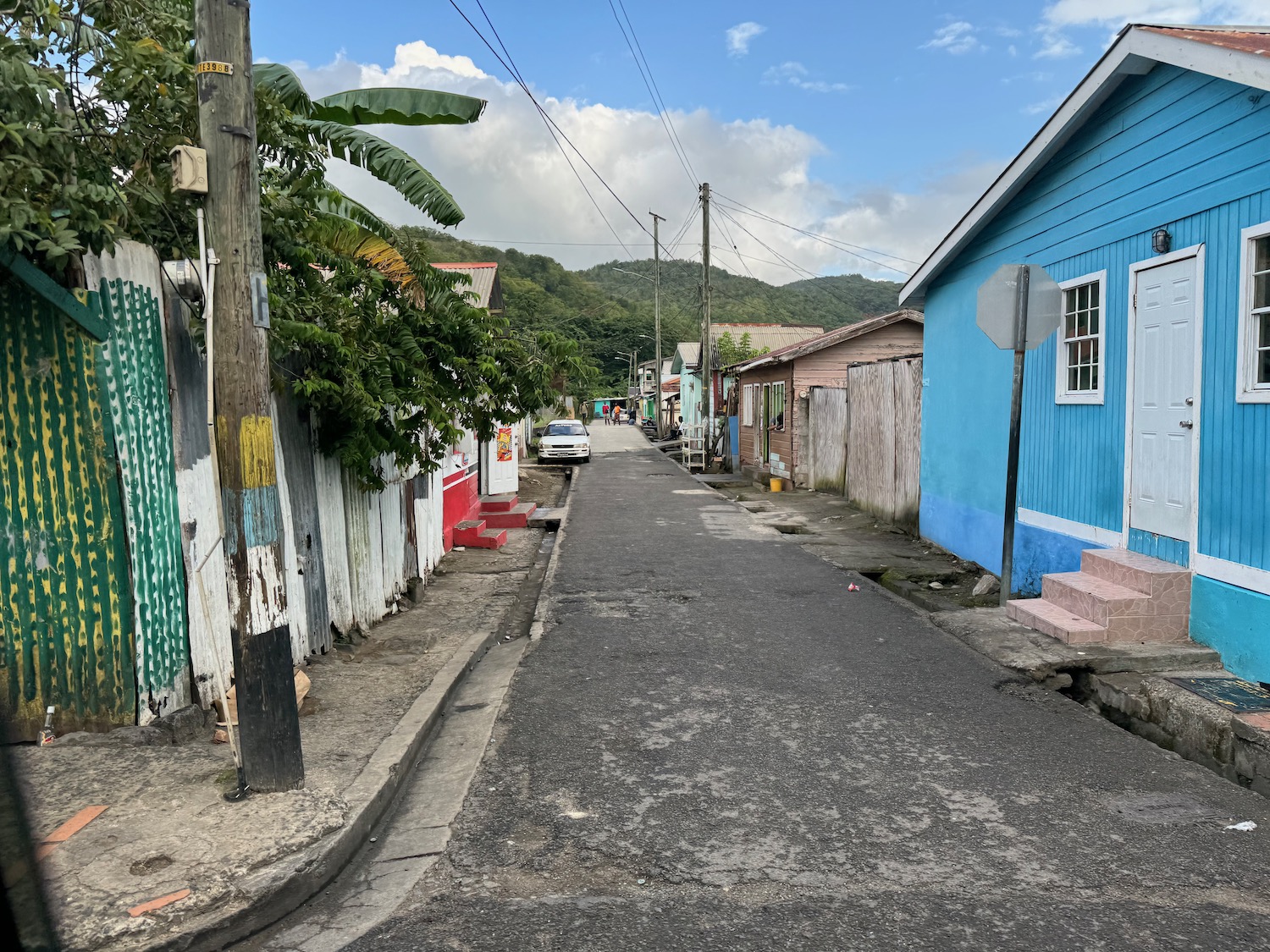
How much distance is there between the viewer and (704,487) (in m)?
22.5

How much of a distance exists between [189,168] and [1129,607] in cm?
651

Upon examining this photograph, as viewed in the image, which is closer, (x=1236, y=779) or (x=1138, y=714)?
(x=1236, y=779)

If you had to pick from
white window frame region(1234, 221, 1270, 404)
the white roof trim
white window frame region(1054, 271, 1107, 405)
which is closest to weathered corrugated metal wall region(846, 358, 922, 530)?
the white roof trim

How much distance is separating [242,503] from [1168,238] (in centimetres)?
678

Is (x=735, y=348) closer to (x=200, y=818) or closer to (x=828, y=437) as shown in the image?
(x=828, y=437)

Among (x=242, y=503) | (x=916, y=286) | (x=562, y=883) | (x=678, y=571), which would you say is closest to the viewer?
(x=562, y=883)

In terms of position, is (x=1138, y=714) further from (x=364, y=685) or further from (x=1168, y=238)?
(x=364, y=685)

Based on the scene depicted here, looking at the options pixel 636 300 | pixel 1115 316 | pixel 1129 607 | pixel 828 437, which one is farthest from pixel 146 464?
pixel 636 300

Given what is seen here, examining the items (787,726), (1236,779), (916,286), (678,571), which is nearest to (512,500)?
A: (678,571)

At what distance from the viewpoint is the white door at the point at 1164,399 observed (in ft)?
22.0

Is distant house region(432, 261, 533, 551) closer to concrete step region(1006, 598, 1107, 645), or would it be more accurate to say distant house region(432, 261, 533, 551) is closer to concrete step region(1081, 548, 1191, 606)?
concrete step region(1006, 598, 1107, 645)

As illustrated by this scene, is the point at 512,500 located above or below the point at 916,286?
below

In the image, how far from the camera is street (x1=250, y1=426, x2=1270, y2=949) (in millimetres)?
3359

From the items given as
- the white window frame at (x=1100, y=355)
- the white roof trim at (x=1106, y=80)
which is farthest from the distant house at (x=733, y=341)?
the white window frame at (x=1100, y=355)
